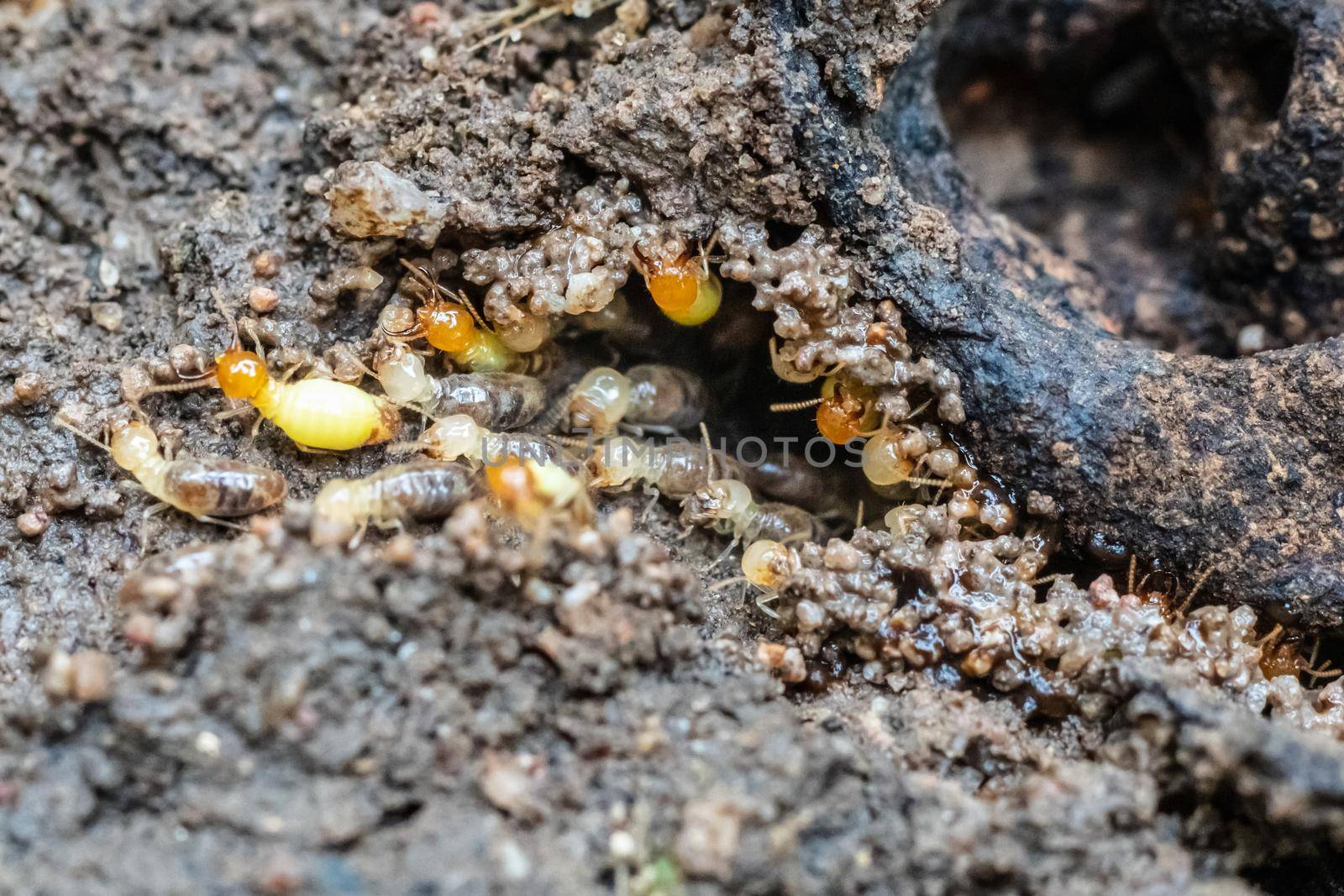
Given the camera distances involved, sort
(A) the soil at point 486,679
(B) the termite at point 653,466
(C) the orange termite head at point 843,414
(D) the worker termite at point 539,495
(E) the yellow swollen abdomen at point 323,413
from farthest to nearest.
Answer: (B) the termite at point 653,466
(C) the orange termite head at point 843,414
(E) the yellow swollen abdomen at point 323,413
(D) the worker termite at point 539,495
(A) the soil at point 486,679

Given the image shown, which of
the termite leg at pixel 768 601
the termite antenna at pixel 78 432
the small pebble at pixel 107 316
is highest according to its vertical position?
the small pebble at pixel 107 316

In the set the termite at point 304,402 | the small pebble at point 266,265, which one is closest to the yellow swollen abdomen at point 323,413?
the termite at point 304,402

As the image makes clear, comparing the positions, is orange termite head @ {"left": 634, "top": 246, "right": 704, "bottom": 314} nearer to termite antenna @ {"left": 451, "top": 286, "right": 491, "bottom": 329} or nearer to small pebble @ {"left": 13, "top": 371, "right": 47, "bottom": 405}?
Result: termite antenna @ {"left": 451, "top": 286, "right": 491, "bottom": 329}

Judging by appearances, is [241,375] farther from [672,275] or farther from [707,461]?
[707,461]

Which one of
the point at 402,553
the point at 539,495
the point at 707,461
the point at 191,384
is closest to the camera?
the point at 402,553

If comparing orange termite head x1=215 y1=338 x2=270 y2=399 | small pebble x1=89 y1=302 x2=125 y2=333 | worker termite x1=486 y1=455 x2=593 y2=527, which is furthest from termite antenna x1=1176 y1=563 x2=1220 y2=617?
small pebble x1=89 y1=302 x2=125 y2=333

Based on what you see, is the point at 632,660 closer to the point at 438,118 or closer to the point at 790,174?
the point at 790,174

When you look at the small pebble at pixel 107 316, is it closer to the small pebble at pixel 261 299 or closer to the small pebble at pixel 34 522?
the small pebble at pixel 261 299

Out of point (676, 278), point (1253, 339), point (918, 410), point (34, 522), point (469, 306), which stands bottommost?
point (34, 522)

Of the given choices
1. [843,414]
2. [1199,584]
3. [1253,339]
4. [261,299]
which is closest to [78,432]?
[261,299]
